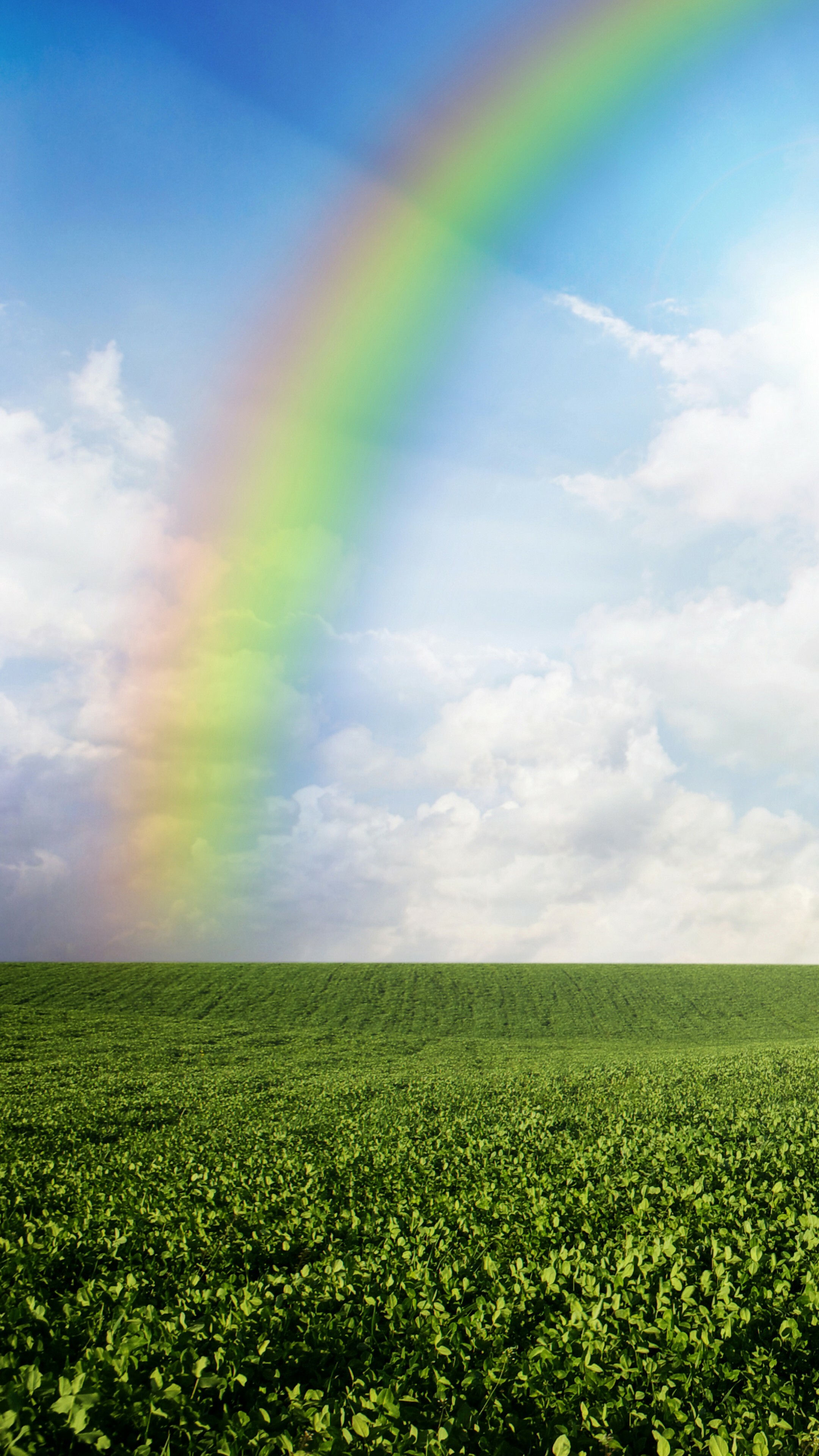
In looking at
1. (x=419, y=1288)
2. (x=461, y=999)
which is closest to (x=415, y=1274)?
(x=419, y=1288)

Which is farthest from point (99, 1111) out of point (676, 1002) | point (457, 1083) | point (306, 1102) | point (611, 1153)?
point (676, 1002)

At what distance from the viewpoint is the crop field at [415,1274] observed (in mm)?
5840

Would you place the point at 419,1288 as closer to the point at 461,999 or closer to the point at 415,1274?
the point at 415,1274

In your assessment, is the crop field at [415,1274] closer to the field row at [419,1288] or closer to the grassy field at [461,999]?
the field row at [419,1288]

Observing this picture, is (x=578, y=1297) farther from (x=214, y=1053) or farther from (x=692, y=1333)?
(x=214, y=1053)

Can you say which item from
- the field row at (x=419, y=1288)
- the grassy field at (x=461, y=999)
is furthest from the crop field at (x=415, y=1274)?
the grassy field at (x=461, y=999)

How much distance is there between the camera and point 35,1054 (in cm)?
4031

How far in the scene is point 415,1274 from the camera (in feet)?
27.6

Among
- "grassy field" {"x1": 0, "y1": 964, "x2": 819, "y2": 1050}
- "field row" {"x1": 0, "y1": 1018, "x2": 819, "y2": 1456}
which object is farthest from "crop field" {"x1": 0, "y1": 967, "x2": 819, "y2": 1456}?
"grassy field" {"x1": 0, "y1": 964, "x2": 819, "y2": 1050}

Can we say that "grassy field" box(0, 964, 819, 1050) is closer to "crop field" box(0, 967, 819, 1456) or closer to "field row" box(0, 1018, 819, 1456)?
"crop field" box(0, 967, 819, 1456)

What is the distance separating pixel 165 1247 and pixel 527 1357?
5895mm

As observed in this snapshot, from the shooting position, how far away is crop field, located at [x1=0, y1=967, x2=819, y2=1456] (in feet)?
19.2

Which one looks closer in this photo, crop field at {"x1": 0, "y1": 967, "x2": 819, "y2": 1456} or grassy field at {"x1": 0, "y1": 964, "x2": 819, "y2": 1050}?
crop field at {"x1": 0, "y1": 967, "x2": 819, "y2": 1456}

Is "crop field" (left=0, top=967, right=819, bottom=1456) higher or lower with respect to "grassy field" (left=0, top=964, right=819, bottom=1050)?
higher
